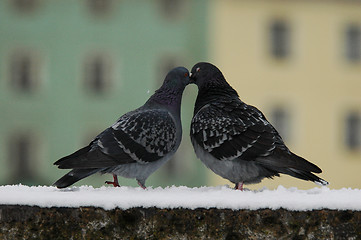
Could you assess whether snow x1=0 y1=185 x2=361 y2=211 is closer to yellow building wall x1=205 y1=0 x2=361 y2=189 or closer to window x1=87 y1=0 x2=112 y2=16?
yellow building wall x1=205 y1=0 x2=361 y2=189

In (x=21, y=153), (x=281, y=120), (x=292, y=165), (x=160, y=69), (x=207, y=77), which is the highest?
(x=207, y=77)

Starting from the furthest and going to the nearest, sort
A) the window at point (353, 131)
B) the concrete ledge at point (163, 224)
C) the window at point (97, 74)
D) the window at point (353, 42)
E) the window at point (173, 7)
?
the window at point (353, 42) < the window at point (353, 131) < the window at point (173, 7) < the window at point (97, 74) < the concrete ledge at point (163, 224)

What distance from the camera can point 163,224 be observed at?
4.00 meters

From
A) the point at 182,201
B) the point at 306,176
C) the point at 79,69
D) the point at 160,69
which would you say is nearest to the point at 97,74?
the point at 79,69

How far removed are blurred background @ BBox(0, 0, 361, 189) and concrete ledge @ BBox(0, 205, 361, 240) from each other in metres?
20.9

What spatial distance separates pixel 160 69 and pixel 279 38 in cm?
524

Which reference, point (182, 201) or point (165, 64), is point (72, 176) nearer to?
point (182, 201)

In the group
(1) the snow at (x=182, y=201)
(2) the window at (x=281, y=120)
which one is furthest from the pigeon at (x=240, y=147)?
(2) the window at (x=281, y=120)

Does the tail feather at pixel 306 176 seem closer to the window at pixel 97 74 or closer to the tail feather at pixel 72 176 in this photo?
the tail feather at pixel 72 176

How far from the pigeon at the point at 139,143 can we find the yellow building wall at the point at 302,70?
806 inches

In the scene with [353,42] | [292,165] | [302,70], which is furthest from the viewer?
[353,42]

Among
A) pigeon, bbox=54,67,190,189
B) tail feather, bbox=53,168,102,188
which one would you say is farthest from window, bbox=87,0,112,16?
tail feather, bbox=53,168,102,188

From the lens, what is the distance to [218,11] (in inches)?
1052

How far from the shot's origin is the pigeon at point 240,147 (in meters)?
5.11
